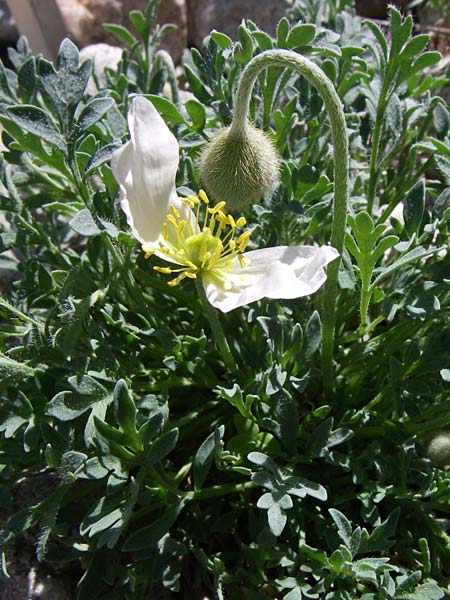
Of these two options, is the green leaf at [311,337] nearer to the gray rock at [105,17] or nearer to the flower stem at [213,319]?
the flower stem at [213,319]

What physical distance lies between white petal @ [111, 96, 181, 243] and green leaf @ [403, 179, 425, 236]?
2.38 ft

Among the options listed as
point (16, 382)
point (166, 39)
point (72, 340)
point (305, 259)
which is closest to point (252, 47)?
point (305, 259)

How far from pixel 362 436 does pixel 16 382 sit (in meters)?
1.13

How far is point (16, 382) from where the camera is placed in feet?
7.40

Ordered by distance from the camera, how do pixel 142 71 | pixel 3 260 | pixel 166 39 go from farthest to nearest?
pixel 166 39 < pixel 142 71 < pixel 3 260

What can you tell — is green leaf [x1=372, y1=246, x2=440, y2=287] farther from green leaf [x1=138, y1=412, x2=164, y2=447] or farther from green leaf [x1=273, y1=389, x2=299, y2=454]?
green leaf [x1=138, y1=412, x2=164, y2=447]

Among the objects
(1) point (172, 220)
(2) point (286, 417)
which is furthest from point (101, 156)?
(2) point (286, 417)

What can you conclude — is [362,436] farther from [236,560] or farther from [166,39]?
[166,39]

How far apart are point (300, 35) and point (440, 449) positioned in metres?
1.41

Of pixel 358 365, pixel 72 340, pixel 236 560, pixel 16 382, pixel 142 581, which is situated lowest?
pixel 236 560

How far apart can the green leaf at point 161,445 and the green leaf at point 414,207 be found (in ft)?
3.24

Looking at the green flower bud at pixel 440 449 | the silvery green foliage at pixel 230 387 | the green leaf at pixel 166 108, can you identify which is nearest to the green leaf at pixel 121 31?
the silvery green foliage at pixel 230 387

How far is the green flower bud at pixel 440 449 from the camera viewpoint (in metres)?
2.38

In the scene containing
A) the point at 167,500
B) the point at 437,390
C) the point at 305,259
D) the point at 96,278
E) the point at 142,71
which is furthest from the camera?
the point at 142,71
